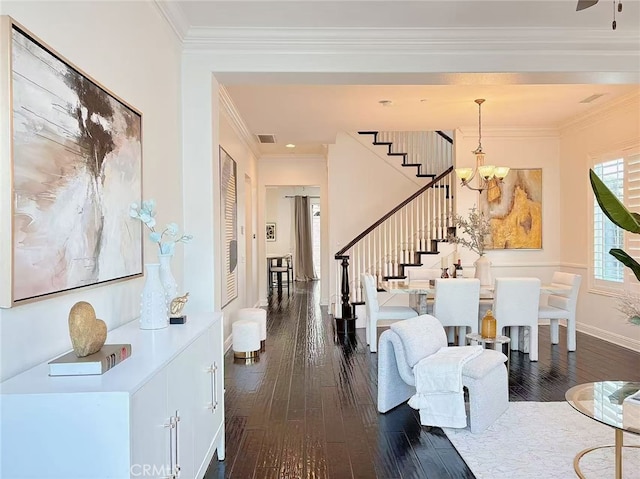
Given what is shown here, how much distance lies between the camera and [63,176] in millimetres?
1709

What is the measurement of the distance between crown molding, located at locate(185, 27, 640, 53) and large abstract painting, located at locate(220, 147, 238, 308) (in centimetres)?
196

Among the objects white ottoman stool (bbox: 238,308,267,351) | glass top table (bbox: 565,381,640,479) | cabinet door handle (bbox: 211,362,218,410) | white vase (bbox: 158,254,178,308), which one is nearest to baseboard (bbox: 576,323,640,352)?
glass top table (bbox: 565,381,640,479)

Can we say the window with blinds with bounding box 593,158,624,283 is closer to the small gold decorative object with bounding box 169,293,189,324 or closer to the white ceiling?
the white ceiling

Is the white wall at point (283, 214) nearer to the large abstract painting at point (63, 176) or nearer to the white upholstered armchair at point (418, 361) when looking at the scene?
the white upholstered armchair at point (418, 361)

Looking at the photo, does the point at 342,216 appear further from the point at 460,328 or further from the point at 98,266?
the point at 98,266

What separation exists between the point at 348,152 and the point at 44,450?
724 centimetres

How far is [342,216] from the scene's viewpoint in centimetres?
812

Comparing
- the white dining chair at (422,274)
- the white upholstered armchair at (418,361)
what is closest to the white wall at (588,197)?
the white dining chair at (422,274)

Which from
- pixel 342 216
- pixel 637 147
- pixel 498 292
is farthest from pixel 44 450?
pixel 342 216

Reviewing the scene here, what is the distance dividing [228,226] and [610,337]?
17.0ft

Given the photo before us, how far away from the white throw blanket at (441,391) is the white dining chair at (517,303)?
6.26ft

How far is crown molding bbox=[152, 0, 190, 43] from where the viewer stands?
2894mm

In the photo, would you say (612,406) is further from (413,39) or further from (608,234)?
(608,234)

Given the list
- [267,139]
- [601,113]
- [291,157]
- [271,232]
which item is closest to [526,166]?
[601,113]
